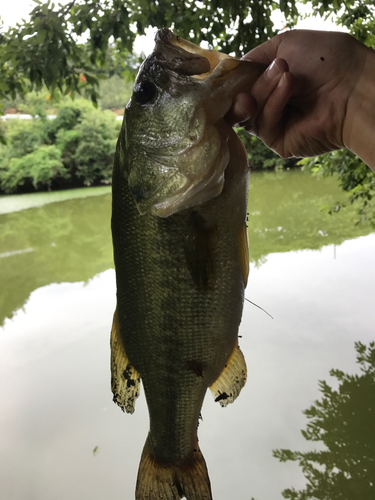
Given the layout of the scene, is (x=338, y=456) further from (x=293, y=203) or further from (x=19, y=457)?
(x=293, y=203)

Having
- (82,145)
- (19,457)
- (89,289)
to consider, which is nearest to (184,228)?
(19,457)

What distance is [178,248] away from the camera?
1036 mm

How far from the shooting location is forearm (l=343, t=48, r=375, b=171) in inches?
41.9

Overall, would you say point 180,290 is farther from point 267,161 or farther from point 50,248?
point 267,161

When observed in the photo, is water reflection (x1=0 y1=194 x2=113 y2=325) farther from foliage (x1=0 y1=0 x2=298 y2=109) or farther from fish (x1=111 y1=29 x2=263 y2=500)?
fish (x1=111 y1=29 x2=263 y2=500)

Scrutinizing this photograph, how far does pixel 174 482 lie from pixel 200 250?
816 mm

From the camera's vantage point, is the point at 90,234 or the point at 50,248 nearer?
the point at 50,248

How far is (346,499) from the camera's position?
101 inches

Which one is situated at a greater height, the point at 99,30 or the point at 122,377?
the point at 99,30

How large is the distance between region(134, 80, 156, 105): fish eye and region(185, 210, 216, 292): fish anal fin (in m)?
0.32

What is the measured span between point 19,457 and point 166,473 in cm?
234

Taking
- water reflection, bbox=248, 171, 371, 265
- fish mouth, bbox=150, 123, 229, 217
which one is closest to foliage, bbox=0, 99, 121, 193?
water reflection, bbox=248, 171, 371, 265

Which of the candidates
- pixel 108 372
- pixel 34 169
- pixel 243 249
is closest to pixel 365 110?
pixel 243 249

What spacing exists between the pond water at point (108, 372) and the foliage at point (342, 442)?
8 centimetres
